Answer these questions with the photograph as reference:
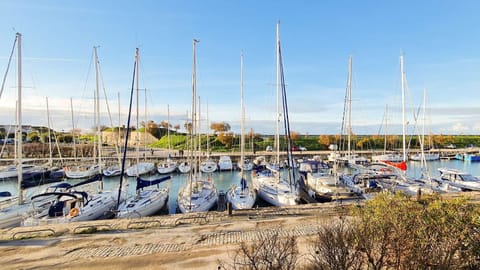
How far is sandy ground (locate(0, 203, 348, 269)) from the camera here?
8.51 meters

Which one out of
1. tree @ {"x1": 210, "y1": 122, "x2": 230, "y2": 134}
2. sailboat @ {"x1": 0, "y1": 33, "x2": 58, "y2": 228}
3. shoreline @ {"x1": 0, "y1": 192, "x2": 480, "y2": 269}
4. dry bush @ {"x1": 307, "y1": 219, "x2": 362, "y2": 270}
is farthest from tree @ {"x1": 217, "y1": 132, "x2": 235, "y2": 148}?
dry bush @ {"x1": 307, "y1": 219, "x2": 362, "y2": 270}

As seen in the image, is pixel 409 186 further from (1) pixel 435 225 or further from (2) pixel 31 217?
(2) pixel 31 217

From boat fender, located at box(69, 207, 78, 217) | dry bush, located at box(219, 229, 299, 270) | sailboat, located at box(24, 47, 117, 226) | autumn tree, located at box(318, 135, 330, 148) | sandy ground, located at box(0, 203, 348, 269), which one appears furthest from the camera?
autumn tree, located at box(318, 135, 330, 148)

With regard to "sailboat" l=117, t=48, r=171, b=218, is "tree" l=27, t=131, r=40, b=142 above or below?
above

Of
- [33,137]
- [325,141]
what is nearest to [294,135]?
[325,141]

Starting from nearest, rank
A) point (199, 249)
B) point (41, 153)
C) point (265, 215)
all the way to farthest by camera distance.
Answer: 1. point (199, 249)
2. point (265, 215)
3. point (41, 153)

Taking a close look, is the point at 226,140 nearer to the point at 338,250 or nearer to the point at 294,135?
the point at 294,135

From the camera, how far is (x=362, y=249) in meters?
5.40

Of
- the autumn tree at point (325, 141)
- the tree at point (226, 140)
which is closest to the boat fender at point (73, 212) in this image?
the tree at point (226, 140)

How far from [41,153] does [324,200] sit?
60506 mm

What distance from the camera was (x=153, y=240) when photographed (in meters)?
10.4

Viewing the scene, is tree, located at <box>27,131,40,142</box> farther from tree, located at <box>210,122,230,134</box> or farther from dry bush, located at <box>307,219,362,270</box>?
dry bush, located at <box>307,219,362,270</box>

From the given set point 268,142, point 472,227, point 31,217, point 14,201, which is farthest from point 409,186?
point 268,142

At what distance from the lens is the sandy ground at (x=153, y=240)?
8.51 meters
